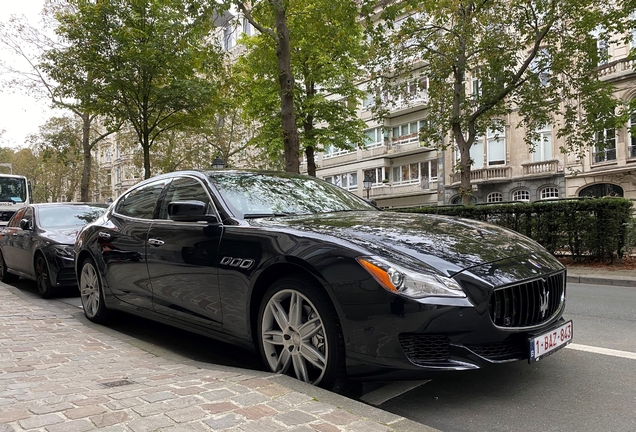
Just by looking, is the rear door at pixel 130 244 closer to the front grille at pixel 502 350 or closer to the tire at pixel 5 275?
the front grille at pixel 502 350

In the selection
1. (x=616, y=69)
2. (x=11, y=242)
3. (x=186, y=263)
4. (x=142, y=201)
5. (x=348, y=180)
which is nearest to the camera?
(x=186, y=263)

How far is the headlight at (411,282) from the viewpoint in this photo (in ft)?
8.39

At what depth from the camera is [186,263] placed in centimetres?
380

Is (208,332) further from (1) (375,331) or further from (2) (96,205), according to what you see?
(2) (96,205)

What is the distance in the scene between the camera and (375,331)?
2.60 m

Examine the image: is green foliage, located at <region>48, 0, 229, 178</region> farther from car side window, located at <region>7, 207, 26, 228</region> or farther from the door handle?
the door handle

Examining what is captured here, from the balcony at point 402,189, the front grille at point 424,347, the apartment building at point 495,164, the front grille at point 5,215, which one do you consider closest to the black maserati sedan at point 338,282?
the front grille at point 424,347

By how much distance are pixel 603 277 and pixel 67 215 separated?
9.82 meters

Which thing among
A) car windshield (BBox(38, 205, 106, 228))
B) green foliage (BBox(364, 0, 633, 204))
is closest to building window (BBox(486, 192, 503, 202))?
green foliage (BBox(364, 0, 633, 204))

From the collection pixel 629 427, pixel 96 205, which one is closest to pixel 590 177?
pixel 96 205

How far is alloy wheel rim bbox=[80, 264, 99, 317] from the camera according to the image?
211 inches

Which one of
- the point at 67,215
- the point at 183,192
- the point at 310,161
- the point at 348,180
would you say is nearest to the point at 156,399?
the point at 183,192

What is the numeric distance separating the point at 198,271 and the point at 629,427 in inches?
113

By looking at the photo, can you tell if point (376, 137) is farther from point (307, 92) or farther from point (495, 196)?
point (307, 92)
